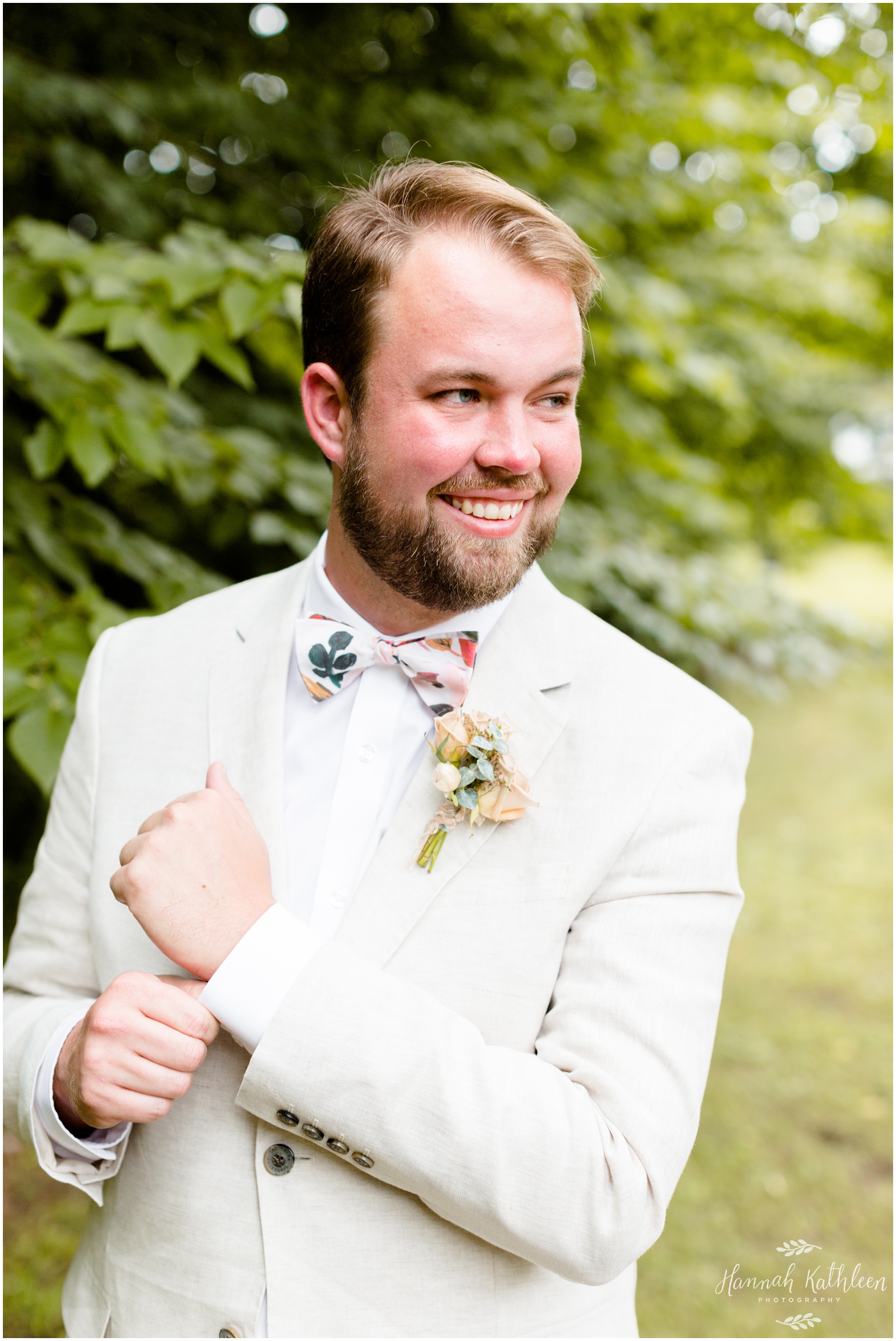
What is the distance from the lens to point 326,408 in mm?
1882

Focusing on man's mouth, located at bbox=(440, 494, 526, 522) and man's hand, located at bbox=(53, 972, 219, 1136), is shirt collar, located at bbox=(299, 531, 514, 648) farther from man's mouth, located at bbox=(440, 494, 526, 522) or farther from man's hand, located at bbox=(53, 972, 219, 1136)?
man's hand, located at bbox=(53, 972, 219, 1136)

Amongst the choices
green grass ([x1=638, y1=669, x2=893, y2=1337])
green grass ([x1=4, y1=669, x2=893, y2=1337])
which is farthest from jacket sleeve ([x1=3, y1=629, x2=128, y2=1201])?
green grass ([x1=638, y1=669, x2=893, y2=1337])

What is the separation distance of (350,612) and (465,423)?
48 centimetres

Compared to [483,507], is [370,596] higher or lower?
lower

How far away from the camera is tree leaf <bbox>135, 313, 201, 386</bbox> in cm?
238

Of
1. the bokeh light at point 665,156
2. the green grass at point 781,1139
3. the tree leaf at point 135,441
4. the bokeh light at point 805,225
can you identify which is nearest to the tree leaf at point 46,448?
the tree leaf at point 135,441

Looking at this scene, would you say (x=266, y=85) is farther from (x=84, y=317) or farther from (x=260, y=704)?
(x=260, y=704)

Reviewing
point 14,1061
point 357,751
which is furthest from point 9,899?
point 357,751

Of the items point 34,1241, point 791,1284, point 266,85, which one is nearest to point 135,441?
point 266,85

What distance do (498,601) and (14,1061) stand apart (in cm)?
113

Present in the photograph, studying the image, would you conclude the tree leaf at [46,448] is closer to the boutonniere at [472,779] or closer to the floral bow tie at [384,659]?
the floral bow tie at [384,659]

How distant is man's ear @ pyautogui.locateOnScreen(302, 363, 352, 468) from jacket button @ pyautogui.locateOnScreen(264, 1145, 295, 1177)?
1.16m

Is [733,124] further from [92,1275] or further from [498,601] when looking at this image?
[92,1275]

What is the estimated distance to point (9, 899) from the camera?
284 cm
